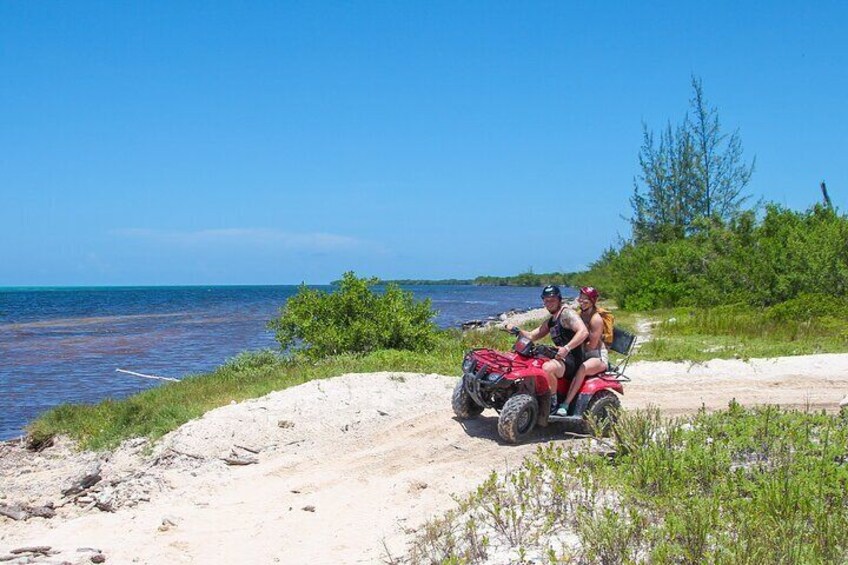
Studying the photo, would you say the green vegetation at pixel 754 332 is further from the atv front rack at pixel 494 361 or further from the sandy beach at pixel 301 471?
the atv front rack at pixel 494 361

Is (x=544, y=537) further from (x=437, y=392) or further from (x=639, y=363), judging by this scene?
(x=639, y=363)

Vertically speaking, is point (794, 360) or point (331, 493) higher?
point (794, 360)

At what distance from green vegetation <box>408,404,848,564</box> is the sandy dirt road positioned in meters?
0.93

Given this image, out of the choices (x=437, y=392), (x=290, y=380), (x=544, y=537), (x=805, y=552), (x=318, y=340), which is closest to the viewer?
(x=805, y=552)

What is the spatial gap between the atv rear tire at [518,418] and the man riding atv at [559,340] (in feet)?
0.73

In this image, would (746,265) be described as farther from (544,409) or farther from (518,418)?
(518,418)

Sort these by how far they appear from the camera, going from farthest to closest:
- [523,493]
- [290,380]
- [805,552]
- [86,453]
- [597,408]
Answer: [290,380] → [86,453] → [597,408] → [523,493] → [805,552]

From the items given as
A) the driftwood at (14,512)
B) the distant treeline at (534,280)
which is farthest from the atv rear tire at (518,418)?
the distant treeline at (534,280)

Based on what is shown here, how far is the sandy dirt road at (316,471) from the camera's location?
23.6 feet

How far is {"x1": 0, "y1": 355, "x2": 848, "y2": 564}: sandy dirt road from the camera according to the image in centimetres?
720

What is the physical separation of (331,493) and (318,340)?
8481 mm

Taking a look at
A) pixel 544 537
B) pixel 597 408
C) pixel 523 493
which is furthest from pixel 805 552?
pixel 597 408

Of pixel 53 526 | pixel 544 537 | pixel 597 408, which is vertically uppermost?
pixel 597 408

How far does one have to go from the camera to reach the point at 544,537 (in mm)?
6129
